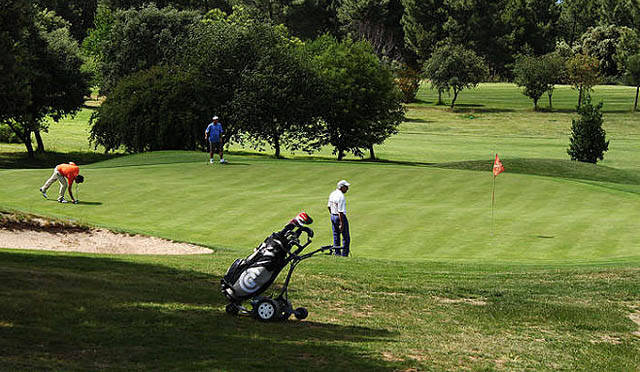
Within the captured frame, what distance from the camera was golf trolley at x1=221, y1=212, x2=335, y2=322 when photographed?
10.8 metres

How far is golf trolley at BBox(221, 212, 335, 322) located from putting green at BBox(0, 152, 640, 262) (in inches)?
324

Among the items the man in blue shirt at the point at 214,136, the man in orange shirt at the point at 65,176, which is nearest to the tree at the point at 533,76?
the man in blue shirt at the point at 214,136

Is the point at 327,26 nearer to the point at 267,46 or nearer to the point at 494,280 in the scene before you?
the point at 267,46

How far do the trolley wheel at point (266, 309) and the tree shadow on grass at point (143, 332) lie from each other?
0.59 ft

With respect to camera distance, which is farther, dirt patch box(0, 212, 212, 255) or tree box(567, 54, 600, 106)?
tree box(567, 54, 600, 106)

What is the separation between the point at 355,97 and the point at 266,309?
53487mm

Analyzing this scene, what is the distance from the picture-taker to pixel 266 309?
37.2 feet

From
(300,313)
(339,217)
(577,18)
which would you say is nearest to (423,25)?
(577,18)

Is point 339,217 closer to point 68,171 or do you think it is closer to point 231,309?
point 231,309

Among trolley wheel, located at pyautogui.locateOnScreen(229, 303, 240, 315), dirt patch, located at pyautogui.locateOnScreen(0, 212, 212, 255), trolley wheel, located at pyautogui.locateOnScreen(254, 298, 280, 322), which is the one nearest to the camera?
trolley wheel, located at pyautogui.locateOnScreen(254, 298, 280, 322)

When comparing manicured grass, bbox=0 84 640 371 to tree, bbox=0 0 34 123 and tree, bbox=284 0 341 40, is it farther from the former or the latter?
tree, bbox=284 0 341 40

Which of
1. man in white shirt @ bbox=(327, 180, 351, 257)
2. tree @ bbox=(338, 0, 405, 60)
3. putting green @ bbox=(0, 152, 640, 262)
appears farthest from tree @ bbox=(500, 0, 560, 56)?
man in white shirt @ bbox=(327, 180, 351, 257)

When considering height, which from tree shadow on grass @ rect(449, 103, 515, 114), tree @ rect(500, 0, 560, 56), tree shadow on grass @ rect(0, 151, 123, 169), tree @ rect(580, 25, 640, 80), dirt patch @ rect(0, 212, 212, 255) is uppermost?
tree @ rect(500, 0, 560, 56)

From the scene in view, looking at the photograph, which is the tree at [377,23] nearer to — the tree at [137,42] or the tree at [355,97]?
the tree at [137,42]
